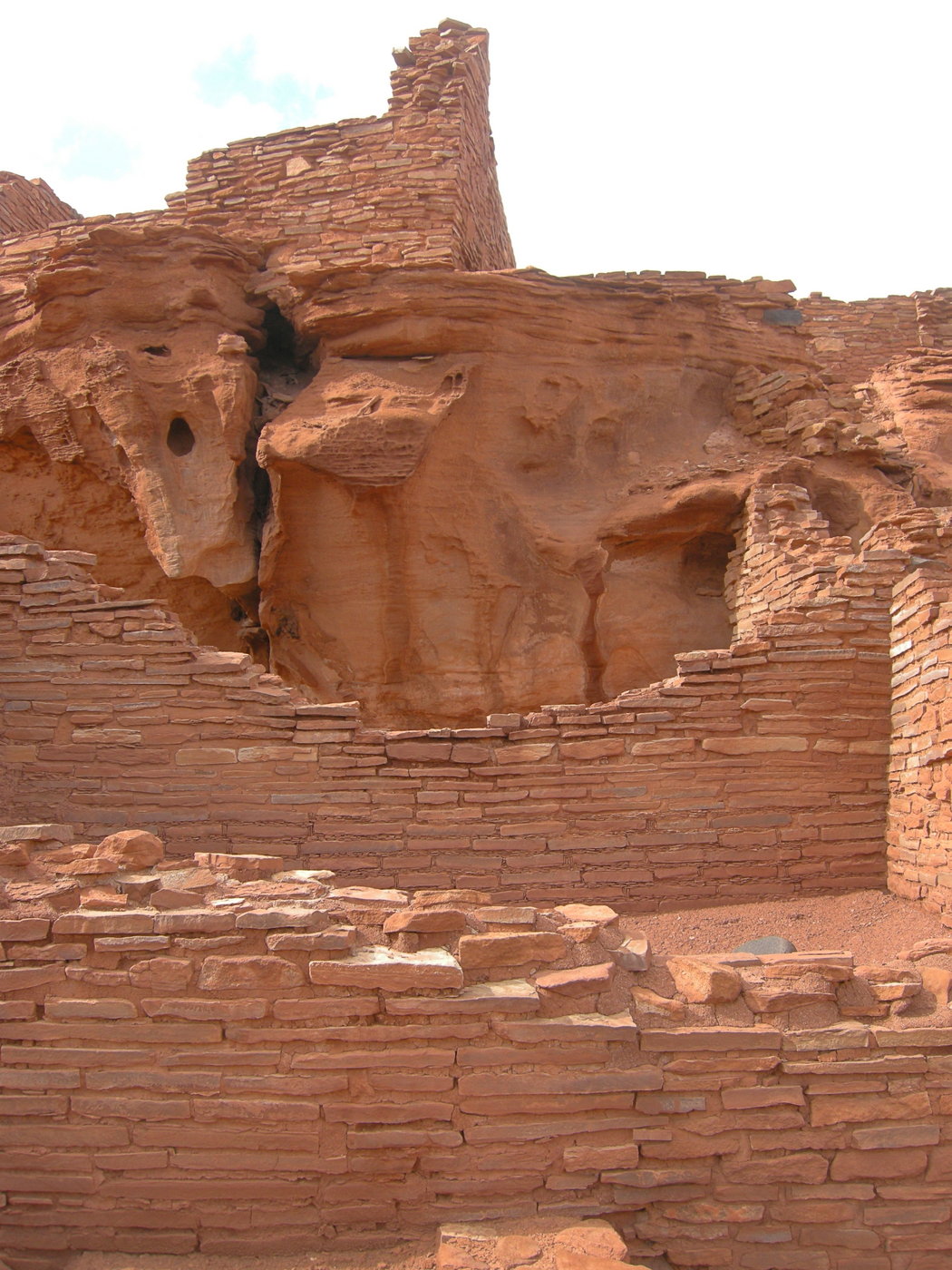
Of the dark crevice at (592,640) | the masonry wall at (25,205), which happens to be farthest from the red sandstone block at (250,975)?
the masonry wall at (25,205)

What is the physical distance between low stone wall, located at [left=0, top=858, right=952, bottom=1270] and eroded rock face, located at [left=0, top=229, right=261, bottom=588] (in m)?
6.43

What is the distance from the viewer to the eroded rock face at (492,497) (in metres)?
8.84

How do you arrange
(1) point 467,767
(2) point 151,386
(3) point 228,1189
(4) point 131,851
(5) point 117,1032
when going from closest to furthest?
(3) point 228,1189 → (5) point 117,1032 → (4) point 131,851 → (1) point 467,767 → (2) point 151,386

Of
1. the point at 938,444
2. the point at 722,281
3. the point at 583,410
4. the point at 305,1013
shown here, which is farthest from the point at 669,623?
the point at 305,1013

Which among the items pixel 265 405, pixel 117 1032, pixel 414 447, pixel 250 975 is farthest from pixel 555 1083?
pixel 265 405

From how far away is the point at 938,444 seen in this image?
38.5ft

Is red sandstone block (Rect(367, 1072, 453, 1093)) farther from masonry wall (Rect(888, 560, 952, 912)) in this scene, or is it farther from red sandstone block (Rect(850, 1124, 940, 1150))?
masonry wall (Rect(888, 560, 952, 912))

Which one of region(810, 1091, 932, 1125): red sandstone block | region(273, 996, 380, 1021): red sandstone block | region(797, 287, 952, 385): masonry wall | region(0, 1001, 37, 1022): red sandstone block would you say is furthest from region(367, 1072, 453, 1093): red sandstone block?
region(797, 287, 952, 385): masonry wall

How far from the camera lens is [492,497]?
9.24 metres

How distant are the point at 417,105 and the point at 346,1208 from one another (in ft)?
34.9

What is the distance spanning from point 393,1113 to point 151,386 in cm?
798

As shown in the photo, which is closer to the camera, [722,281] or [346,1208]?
[346,1208]

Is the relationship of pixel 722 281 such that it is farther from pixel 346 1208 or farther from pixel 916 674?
pixel 346 1208

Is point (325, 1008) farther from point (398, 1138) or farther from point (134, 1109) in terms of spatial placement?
point (134, 1109)
